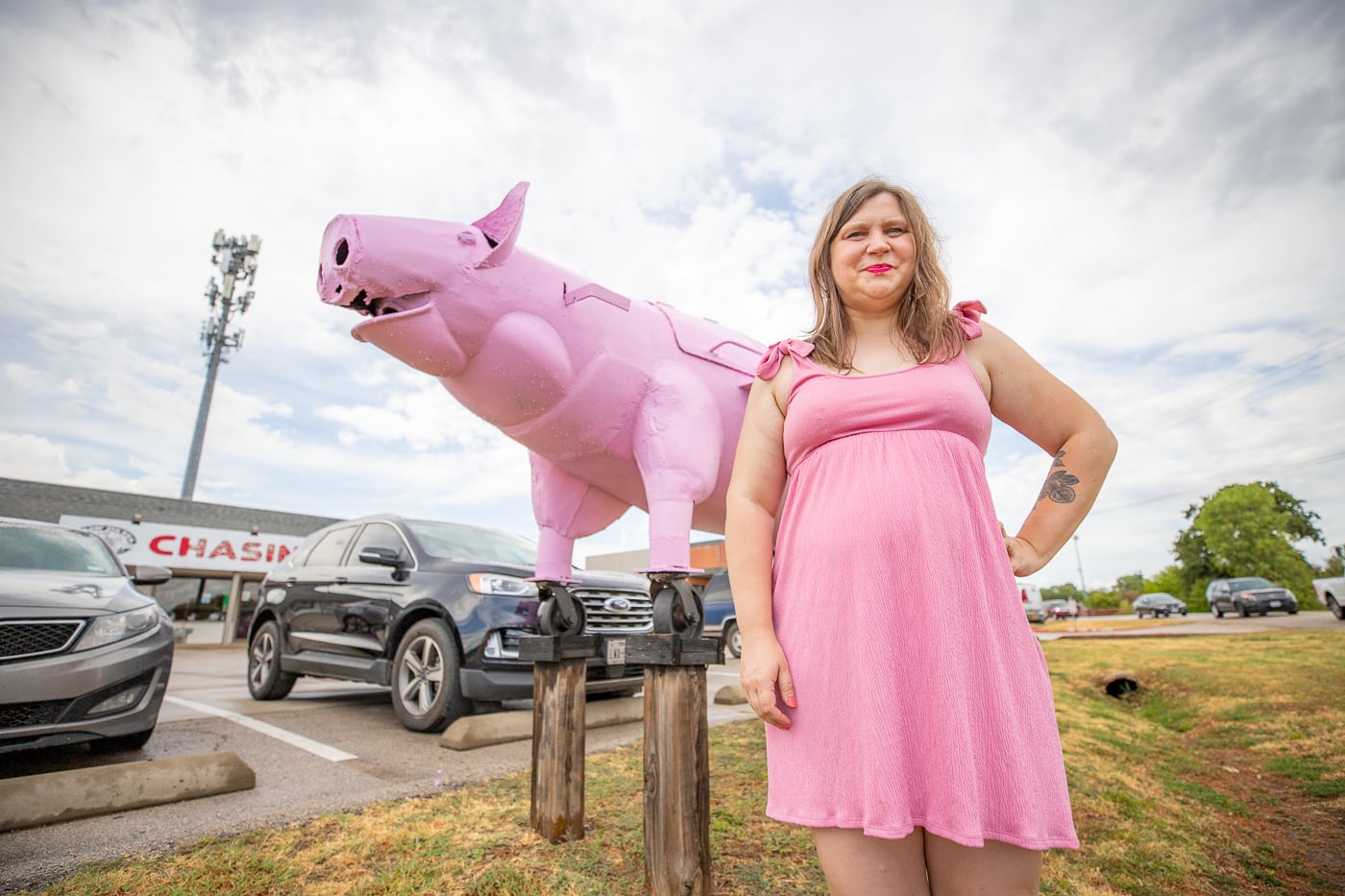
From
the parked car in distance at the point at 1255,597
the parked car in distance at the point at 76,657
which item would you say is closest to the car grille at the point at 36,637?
the parked car in distance at the point at 76,657

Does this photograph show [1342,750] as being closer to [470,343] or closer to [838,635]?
[838,635]

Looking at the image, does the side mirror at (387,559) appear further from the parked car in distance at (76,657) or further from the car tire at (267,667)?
the car tire at (267,667)

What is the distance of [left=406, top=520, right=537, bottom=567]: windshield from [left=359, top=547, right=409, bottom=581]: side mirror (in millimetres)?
200

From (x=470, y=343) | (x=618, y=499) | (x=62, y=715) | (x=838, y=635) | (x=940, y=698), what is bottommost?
(x=62, y=715)

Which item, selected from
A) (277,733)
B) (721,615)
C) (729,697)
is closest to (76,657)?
(277,733)

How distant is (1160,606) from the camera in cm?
3100

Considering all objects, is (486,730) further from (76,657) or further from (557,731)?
(76,657)

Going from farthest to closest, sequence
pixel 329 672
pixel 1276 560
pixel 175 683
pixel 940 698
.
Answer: pixel 1276 560, pixel 175 683, pixel 329 672, pixel 940 698

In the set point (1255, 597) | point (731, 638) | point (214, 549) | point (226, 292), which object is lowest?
point (731, 638)

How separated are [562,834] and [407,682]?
2478 millimetres

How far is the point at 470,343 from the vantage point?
7.73ft

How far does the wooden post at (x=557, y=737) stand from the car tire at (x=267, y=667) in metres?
4.18

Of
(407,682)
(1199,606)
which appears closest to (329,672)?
(407,682)

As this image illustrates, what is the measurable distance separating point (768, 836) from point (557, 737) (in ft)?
3.24
